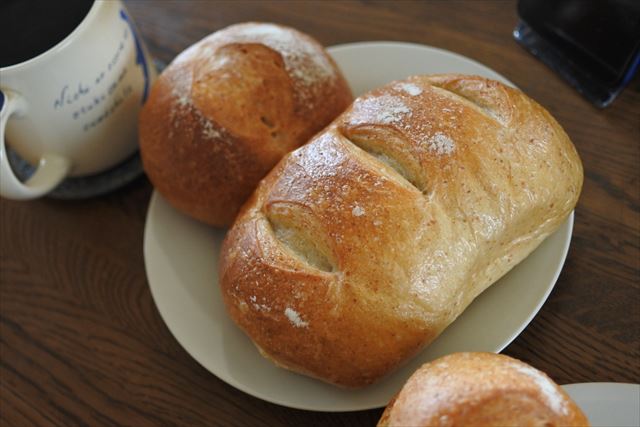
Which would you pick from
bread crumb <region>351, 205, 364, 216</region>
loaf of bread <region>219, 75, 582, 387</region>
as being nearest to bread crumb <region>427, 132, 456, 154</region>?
loaf of bread <region>219, 75, 582, 387</region>

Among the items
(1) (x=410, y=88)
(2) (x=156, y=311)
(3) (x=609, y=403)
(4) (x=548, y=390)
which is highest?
(1) (x=410, y=88)

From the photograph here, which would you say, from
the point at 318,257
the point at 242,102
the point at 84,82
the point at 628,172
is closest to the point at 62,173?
the point at 84,82

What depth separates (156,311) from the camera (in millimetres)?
979

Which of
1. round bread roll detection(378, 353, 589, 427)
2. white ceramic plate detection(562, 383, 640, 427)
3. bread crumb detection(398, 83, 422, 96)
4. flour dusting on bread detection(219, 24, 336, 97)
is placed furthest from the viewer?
flour dusting on bread detection(219, 24, 336, 97)

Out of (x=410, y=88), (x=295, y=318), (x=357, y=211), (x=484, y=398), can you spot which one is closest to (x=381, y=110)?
(x=410, y=88)

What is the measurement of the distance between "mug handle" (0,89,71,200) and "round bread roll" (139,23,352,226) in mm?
155

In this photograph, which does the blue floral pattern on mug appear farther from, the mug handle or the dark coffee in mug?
the mug handle

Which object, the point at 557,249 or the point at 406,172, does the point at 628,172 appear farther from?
the point at 406,172

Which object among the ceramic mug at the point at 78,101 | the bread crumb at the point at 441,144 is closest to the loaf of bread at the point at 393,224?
the bread crumb at the point at 441,144

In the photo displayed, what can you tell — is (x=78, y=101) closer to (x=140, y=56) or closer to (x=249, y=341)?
(x=140, y=56)

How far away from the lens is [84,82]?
928 mm

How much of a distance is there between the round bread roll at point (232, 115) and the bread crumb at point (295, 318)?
0.25 metres

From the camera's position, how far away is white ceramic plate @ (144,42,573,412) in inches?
31.4

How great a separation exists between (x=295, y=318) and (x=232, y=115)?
33 cm
